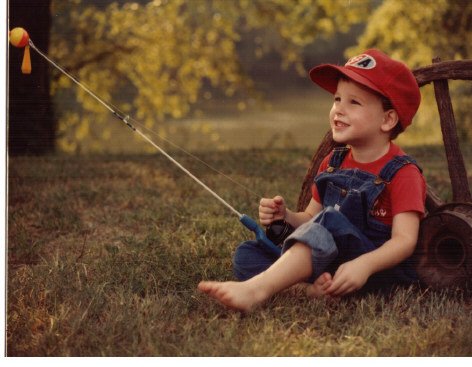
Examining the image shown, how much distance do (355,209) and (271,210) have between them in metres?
0.28

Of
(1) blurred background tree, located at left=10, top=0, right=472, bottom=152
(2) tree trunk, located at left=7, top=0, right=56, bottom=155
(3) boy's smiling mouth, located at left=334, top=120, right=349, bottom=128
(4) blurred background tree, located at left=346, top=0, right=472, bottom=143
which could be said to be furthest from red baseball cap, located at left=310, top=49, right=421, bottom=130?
(1) blurred background tree, located at left=10, top=0, right=472, bottom=152

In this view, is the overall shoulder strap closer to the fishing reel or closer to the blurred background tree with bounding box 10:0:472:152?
the fishing reel

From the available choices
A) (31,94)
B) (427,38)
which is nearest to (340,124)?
(31,94)

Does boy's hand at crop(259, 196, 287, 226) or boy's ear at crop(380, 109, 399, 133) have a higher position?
boy's ear at crop(380, 109, 399, 133)

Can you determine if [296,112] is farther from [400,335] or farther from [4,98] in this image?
[400,335]

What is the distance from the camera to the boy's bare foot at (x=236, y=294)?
6.00ft

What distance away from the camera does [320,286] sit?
1.92 meters

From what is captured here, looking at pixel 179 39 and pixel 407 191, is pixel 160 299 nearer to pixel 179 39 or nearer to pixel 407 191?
pixel 407 191

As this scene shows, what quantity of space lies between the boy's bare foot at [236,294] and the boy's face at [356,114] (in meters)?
0.55

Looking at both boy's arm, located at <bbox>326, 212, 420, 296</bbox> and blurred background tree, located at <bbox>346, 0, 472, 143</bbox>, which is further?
blurred background tree, located at <bbox>346, 0, 472, 143</bbox>

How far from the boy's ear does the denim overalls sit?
99mm

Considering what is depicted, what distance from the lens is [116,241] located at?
9.09 ft

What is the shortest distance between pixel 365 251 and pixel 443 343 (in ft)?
1.15

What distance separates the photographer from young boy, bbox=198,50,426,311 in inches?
74.4
